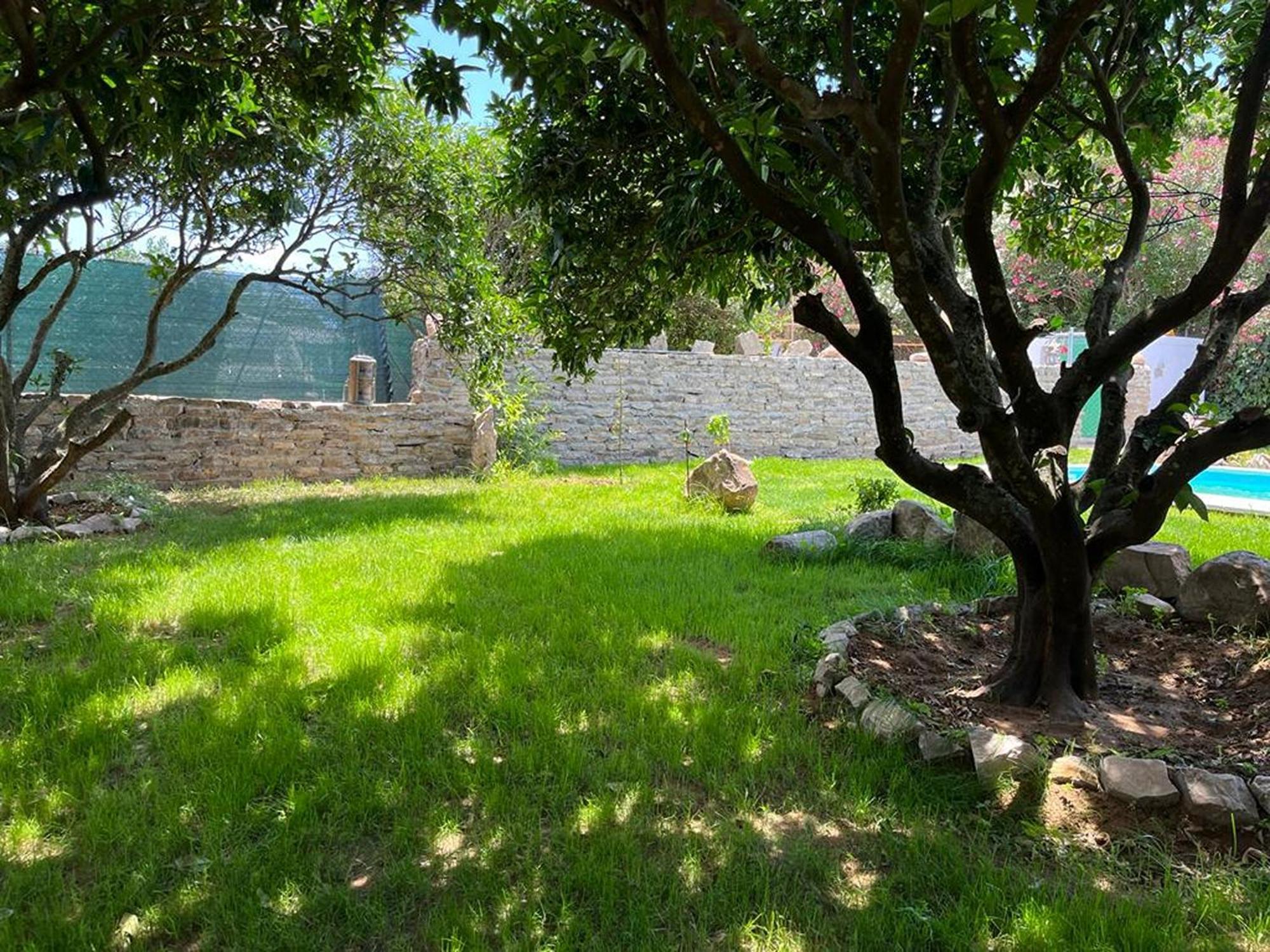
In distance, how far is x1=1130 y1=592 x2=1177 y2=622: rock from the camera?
388 cm

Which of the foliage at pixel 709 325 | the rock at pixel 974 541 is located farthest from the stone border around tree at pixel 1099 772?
the foliage at pixel 709 325

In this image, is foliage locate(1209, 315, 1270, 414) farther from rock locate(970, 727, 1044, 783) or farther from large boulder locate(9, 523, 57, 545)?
large boulder locate(9, 523, 57, 545)

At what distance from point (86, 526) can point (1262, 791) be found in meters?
7.20

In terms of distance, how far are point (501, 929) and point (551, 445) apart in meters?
9.46

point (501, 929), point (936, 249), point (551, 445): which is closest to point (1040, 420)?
point (936, 249)

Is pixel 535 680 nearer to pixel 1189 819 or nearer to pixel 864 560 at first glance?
pixel 1189 819

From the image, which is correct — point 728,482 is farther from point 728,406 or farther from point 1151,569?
point 728,406

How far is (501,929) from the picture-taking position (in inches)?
74.1

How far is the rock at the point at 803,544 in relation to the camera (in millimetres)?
5305

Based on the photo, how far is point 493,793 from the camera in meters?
2.44

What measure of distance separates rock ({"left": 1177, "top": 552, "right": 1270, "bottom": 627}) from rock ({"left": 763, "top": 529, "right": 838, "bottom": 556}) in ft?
6.69

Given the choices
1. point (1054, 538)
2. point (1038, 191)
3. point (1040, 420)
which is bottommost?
point (1054, 538)

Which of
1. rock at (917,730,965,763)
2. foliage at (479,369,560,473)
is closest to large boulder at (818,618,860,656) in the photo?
rock at (917,730,965,763)

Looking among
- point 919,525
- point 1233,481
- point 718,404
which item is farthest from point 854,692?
point 1233,481
